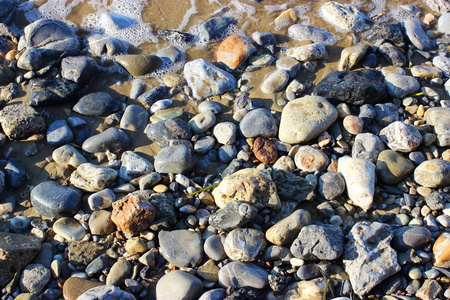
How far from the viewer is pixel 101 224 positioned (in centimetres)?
290

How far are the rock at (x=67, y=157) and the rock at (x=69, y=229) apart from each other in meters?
0.56

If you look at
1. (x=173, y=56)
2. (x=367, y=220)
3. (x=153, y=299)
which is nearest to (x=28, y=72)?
(x=173, y=56)

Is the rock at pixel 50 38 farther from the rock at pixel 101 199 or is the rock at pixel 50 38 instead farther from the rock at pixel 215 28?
the rock at pixel 101 199

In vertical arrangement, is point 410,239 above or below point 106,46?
below

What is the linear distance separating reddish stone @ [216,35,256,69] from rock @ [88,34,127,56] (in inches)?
45.5

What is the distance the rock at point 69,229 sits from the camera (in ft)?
9.44

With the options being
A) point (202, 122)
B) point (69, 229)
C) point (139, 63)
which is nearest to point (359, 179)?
point (202, 122)

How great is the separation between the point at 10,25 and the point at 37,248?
10.6 feet

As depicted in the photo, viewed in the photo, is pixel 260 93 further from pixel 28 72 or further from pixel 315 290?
pixel 28 72

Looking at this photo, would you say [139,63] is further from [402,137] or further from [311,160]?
[402,137]

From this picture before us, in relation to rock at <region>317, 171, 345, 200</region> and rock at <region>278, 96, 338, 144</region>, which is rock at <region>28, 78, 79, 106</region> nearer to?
rock at <region>278, 96, 338, 144</region>

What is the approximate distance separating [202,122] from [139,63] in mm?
1114

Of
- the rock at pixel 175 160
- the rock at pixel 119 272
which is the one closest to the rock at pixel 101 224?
the rock at pixel 119 272

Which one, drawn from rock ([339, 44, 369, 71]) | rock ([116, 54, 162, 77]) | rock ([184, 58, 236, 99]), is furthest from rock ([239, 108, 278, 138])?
rock ([116, 54, 162, 77])
